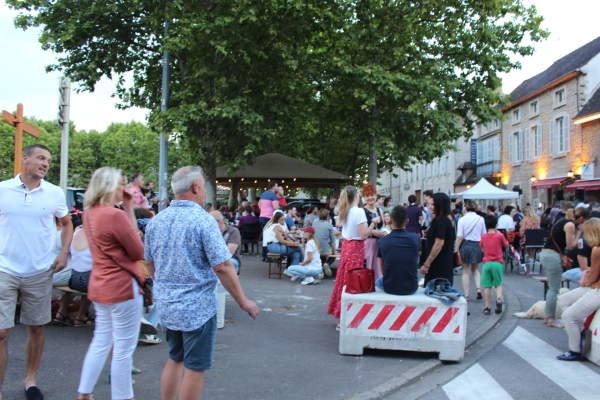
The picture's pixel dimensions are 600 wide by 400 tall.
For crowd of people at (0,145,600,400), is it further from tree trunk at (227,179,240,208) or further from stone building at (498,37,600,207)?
stone building at (498,37,600,207)

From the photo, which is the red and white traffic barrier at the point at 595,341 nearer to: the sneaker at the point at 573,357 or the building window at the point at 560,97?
the sneaker at the point at 573,357

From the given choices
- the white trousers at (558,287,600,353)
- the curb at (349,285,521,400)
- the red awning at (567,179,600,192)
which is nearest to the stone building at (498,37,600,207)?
the red awning at (567,179,600,192)

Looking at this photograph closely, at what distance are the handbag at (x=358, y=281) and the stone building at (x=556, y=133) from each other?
20.8 meters

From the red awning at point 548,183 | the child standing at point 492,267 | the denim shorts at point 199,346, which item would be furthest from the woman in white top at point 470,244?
the red awning at point 548,183

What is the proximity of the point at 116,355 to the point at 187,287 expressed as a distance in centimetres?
82

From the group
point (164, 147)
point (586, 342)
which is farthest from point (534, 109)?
point (586, 342)

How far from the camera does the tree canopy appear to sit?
1881cm

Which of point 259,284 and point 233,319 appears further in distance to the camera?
point 259,284

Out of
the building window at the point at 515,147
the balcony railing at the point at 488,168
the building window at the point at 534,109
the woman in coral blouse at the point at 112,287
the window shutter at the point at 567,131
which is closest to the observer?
the woman in coral blouse at the point at 112,287

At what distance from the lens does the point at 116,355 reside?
3949mm

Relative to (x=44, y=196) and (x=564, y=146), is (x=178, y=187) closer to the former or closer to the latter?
(x=44, y=196)

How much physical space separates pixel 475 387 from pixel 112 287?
3.62 metres

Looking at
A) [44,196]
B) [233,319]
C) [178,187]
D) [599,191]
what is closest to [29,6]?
[233,319]

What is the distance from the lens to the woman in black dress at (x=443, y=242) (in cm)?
745
